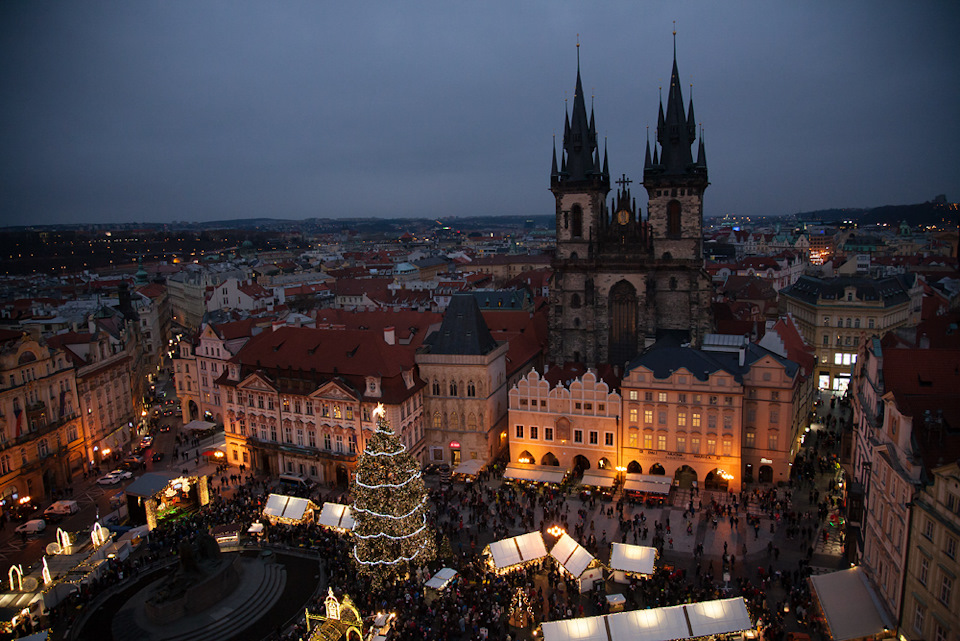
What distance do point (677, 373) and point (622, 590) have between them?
18.5m

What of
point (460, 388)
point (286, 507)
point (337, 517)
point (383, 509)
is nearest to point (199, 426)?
→ point (286, 507)

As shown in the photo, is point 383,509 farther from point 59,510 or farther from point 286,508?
point 59,510

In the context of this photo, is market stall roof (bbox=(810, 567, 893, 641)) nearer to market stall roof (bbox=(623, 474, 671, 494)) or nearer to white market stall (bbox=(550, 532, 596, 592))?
white market stall (bbox=(550, 532, 596, 592))

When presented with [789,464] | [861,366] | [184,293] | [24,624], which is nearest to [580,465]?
[789,464]

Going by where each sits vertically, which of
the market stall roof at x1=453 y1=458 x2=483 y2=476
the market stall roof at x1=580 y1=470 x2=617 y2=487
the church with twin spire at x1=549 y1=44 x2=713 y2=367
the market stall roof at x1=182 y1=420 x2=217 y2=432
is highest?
the church with twin spire at x1=549 y1=44 x2=713 y2=367

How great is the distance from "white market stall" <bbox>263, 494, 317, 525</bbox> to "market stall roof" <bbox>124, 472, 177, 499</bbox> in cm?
762

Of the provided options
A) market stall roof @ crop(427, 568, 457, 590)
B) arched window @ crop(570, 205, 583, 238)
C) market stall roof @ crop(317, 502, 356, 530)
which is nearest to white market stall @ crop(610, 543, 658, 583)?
market stall roof @ crop(427, 568, 457, 590)

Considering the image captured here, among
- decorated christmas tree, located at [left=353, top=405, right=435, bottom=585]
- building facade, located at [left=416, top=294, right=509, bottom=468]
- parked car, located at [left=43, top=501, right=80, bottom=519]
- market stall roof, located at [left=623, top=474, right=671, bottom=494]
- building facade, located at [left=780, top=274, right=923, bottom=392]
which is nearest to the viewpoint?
decorated christmas tree, located at [left=353, top=405, right=435, bottom=585]

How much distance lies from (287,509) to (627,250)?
41276mm

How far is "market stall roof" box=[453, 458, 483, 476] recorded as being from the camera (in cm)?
5147

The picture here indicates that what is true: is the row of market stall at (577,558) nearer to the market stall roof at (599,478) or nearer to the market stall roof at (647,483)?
the market stall roof at (647,483)

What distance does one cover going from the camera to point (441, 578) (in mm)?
35281

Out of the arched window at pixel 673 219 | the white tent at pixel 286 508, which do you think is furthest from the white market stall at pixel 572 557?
the arched window at pixel 673 219

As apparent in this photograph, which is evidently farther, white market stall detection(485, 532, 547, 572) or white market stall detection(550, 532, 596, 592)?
white market stall detection(485, 532, 547, 572)
